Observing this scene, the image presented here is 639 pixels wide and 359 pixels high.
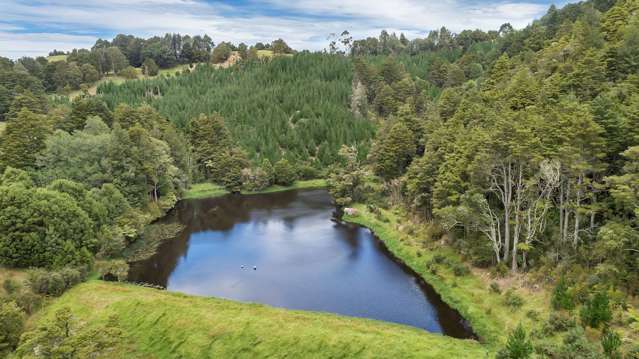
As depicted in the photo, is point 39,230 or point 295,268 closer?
point 39,230

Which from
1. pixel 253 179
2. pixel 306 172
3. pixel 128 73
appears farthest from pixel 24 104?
pixel 128 73

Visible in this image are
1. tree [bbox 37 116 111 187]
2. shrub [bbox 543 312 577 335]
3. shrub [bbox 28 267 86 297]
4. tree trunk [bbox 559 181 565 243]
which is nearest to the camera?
shrub [bbox 543 312 577 335]

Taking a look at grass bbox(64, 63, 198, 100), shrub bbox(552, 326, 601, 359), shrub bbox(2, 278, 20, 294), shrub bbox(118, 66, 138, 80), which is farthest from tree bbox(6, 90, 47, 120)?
shrub bbox(552, 326, 601, 359)

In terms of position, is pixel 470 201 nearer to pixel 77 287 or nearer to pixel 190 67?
pixel 77 287

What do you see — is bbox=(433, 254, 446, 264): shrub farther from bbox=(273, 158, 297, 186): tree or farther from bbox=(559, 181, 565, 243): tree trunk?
bbox=(273, 158, 297, 186): tree

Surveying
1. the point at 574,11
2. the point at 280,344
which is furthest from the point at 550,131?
the point at 574,11

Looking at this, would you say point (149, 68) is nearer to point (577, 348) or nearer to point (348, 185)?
point (348, 185)

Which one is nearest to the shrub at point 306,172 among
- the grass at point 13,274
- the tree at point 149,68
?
the grass at point 13,274
